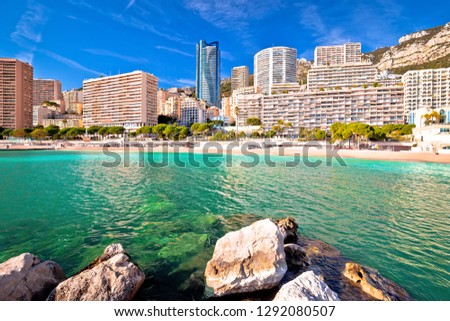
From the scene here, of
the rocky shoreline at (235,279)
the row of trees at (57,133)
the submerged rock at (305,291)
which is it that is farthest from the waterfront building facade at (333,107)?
the submerged rock at (305,291)

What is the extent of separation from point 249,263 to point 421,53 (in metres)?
206

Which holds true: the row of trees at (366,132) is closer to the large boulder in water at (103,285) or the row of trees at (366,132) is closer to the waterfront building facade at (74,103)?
the large boulder in water at (103,285)

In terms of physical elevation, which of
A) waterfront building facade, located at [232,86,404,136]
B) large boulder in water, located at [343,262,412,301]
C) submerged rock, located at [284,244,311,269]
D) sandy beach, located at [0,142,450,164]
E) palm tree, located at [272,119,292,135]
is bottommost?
large boulder in water, located at [343,262,412,301]

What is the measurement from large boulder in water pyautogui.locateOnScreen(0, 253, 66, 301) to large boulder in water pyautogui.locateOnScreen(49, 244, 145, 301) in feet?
2.02

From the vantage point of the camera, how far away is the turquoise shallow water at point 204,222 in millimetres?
6859

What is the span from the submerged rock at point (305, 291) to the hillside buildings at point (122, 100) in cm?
12720

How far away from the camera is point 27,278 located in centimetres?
496

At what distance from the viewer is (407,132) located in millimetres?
71688

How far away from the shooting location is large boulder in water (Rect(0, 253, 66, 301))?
4641 millimetres

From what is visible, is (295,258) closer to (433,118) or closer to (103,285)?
(103,285)

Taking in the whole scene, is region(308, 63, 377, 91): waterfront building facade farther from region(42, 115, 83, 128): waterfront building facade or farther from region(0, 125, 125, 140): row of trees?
region(42, 115, 83, 128): waterfront building facade

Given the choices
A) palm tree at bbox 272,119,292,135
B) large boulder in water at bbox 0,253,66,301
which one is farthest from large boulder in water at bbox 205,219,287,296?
palm tree at bbox 272,119,292,135
